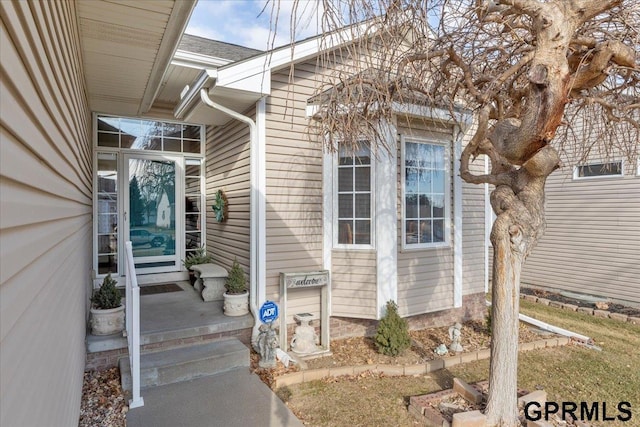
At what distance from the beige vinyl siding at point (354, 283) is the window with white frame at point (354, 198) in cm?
20

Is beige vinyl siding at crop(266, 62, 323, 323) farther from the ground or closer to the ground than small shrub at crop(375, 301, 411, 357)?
farther from the ground

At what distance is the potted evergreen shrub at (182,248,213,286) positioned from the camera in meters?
6.16

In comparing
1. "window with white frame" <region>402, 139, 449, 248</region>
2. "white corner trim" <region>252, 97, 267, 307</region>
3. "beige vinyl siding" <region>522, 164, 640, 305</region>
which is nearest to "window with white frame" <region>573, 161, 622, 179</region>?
"beige vinyl siding" <region>522, 164, 640, 305</region>

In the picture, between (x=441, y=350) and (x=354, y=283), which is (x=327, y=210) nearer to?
(x=354, y=283)

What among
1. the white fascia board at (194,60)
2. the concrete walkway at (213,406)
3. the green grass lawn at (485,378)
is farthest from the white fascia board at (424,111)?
the concrete walkway at (213,406)

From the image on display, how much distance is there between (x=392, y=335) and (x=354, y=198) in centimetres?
193

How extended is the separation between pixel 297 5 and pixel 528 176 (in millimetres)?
2495

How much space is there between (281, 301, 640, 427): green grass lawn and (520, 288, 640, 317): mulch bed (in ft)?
7.66

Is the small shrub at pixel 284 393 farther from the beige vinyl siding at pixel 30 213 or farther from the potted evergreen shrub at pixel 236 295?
the beige vinyl siding at pixel 30 213

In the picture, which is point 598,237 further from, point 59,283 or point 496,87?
point 59,283

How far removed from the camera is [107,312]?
4.06 metres

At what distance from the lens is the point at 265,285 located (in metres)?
4.82

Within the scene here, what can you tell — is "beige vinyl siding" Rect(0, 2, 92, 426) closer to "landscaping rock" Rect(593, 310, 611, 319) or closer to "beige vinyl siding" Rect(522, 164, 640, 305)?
"beige vinyl siding" Rect(522, 164, 640, 305)

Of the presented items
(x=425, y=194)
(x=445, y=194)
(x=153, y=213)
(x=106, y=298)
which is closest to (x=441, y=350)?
(x=425, y=194)
